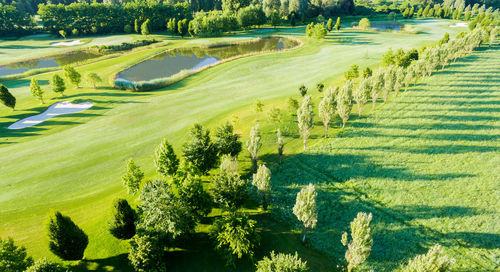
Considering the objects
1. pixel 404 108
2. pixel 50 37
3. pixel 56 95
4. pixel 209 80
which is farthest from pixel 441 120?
pixel 50 37

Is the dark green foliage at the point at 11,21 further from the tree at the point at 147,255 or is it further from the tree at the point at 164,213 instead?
the tree at the point at 147,255

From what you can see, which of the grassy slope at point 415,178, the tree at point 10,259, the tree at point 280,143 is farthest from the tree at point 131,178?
the tree at point 280,143

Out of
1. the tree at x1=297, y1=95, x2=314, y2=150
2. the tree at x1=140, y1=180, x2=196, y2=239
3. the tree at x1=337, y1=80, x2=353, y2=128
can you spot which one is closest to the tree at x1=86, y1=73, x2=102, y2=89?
the tree at x1=140, y1=180, x2=196, y2=239

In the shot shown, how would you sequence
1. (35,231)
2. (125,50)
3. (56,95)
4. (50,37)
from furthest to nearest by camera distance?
(50,37) < (125,50) < (56,95) < (35,231)

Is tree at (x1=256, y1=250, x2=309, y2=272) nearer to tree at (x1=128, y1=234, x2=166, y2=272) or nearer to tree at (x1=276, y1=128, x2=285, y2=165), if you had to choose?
tree at (x1=128, y1=234, x2=166, y2=272)

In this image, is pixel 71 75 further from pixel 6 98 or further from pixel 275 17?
pixel 275 17

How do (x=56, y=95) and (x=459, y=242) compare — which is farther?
(x=56, y=95)

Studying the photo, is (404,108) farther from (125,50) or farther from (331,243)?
(125,50)
